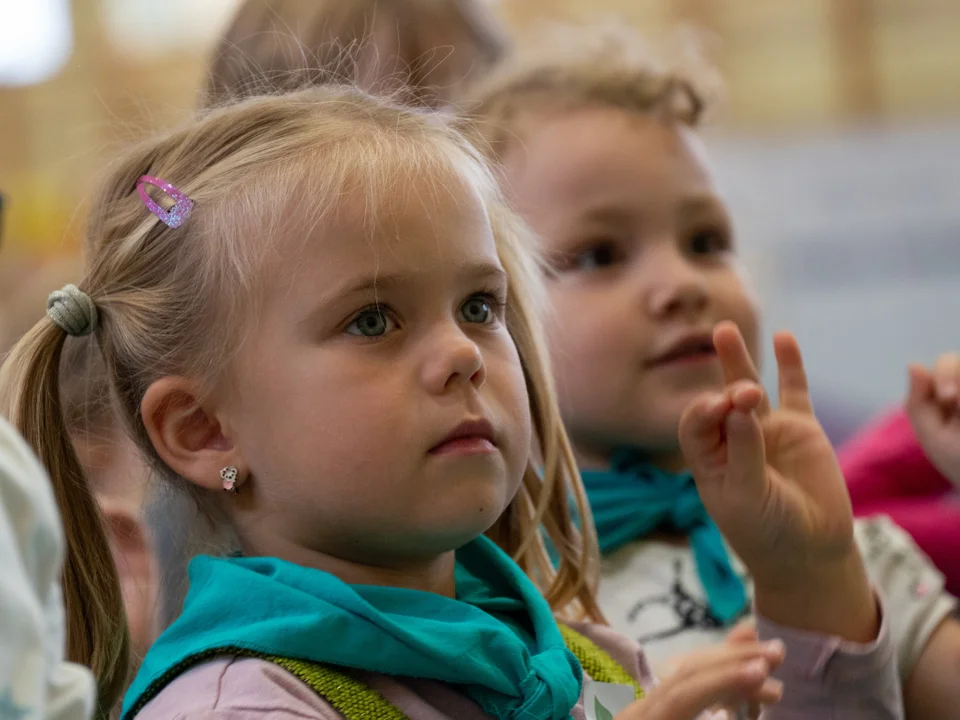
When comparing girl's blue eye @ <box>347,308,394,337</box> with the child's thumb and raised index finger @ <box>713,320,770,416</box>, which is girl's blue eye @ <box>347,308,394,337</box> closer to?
raised index finger @ <box>713,320,770,416</box>

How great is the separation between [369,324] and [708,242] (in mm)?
634

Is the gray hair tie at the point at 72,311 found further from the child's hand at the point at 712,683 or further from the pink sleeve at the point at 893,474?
the pink sleeve at the point at 893,474

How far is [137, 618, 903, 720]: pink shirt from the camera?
75cm

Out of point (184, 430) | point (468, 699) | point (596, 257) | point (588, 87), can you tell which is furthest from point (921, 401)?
point (184, 430)

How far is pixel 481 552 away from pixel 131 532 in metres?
0.36

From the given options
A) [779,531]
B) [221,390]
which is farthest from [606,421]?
[221,390]

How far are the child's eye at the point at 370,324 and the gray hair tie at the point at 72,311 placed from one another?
0.24m

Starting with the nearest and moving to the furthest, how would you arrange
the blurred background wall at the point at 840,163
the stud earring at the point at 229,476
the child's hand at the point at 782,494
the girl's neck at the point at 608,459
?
the stud earring at the point at 229,476 < the child's hand at the point at 782,494 < the girl's neck at the point at 608,459 < the blurred background wall at the point at 840,163

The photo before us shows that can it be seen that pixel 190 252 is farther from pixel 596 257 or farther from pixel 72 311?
pixel 596 257

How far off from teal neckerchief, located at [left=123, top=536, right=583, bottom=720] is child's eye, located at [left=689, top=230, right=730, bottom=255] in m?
0.62

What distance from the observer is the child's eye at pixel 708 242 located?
4.43 ft

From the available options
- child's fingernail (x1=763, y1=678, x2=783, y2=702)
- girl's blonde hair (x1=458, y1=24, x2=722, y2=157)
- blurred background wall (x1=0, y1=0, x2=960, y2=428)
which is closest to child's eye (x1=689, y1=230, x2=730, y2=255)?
girl's blonde hair (x1=458, y1=24, x2=722, y2=157)

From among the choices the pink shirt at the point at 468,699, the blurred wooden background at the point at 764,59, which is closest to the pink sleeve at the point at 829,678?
the pink shirt at the point at 468,699

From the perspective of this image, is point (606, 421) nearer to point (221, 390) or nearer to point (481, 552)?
point (481, 552)
